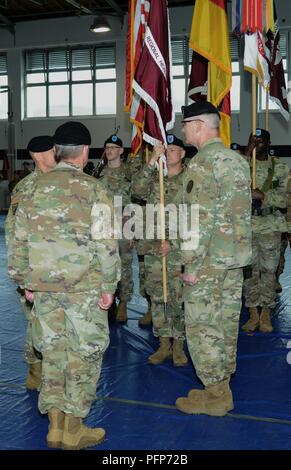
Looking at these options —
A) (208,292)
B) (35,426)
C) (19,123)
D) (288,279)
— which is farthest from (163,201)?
(19,123)

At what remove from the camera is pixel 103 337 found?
2.80 meters

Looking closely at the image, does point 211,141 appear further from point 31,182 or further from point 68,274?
point 68,274

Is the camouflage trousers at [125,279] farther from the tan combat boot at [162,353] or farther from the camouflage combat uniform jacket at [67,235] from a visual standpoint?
the camouflage combat uniform jacket at [67,235]

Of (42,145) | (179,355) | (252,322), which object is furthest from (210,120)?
(252,322)

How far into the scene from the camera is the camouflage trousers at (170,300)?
4254mm

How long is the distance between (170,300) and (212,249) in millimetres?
1085

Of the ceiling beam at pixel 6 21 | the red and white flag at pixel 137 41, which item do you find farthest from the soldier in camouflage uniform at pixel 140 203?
the ceiling beam at pixel 6 21

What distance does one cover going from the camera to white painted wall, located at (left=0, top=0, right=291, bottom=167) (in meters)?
16.5

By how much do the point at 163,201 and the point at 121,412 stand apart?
152 cm

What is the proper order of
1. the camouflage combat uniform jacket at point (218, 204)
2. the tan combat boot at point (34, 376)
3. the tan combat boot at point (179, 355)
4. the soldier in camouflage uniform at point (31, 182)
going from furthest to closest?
the tan combat boot at point (179, 355) < the tan combat boot at point (34, 376) < the soldier in camouflage uniform at point (31, 182) < the camouflage combat uniform jacket at point (218, 204)

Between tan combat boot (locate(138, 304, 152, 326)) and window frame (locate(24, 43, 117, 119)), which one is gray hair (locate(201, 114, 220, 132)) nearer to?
tan combat boot (locate(138, 304, 152, 326))

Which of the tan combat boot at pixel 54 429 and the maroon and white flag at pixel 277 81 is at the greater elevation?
the maroon and white flag at pixel 277 81

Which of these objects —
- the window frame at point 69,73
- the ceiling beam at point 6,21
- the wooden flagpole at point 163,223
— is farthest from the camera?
the ceiling beam at point 6,21
